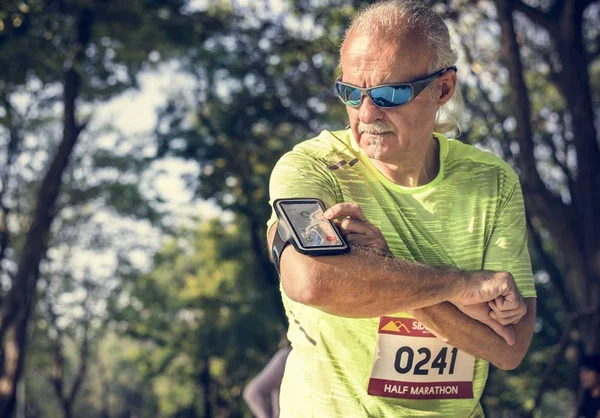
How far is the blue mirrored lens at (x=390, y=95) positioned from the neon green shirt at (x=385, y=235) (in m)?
0.18

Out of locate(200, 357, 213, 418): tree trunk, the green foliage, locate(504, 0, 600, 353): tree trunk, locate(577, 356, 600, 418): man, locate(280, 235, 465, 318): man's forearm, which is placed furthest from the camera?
locate(200, 357, 213, 418): tree trunk

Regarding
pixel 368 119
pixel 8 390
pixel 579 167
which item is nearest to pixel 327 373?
pixel 368 119

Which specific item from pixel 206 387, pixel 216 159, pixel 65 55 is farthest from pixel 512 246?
pixel 206 387

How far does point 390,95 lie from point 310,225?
603 millimetres

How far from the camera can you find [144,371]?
30297 mm

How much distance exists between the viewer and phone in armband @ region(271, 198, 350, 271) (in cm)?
223

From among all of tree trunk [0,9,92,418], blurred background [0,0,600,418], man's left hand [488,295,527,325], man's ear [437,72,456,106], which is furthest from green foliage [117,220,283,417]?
man's left hand [488,295,527,325]

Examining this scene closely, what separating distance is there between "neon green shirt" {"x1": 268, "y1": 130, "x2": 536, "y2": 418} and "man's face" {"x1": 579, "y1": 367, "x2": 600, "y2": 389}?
6929 millimetres

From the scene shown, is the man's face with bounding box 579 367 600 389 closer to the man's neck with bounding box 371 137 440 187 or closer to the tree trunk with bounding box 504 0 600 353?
the tree trunk with bounding box 504 0 600 353

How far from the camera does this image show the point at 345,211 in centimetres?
235

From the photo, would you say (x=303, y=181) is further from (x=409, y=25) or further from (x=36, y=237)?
(x=36, y=237)

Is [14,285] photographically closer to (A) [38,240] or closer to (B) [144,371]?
(A) [38,240]

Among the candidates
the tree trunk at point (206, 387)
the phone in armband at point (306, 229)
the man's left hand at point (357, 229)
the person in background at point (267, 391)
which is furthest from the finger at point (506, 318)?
the tree trunk at point (206, 387)

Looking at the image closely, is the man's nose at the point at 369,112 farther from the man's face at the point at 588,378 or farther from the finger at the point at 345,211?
the man's face at the point at 588,378
